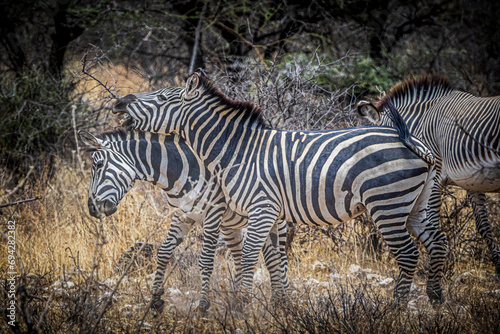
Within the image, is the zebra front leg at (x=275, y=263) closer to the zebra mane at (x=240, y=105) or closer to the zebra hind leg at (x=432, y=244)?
the zebra mane at (x=240, y=105)

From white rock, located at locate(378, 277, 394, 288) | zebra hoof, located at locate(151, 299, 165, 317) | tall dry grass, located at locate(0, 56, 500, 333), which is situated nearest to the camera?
tall dry grass, located at locate(0, 56, 500, 333)

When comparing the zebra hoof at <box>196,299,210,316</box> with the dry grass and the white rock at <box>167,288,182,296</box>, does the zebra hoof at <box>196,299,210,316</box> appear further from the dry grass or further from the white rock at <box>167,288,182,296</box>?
the white rock at <box>167,288,182,296</box>

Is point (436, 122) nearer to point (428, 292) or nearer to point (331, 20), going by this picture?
point (428, 292)

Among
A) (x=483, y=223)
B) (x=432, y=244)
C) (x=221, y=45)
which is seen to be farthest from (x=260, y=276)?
(x=221, y=45)

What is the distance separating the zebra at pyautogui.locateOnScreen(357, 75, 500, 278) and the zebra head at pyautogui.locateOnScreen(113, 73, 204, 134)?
66.3 inches

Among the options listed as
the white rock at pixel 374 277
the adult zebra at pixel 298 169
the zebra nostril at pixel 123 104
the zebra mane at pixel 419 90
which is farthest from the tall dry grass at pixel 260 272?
the zebra nostril at pixel 123 104

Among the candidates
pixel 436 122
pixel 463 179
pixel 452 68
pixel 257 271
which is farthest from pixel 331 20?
pixel 257 271

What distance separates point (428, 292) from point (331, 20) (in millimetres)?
6981

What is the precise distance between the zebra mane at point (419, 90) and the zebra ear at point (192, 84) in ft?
8.34

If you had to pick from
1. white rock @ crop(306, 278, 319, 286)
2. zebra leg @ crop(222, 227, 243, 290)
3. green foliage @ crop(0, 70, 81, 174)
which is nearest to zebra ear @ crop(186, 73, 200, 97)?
zebra leg @ crop(222, 227, 243, 290)

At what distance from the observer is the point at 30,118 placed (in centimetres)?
743

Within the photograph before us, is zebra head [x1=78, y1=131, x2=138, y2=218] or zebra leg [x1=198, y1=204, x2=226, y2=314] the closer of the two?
zebra head [x1=78, y1=131, x2=138, y2=218]

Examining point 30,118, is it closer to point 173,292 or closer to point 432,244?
point 173,292

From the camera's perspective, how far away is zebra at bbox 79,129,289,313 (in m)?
4.53
